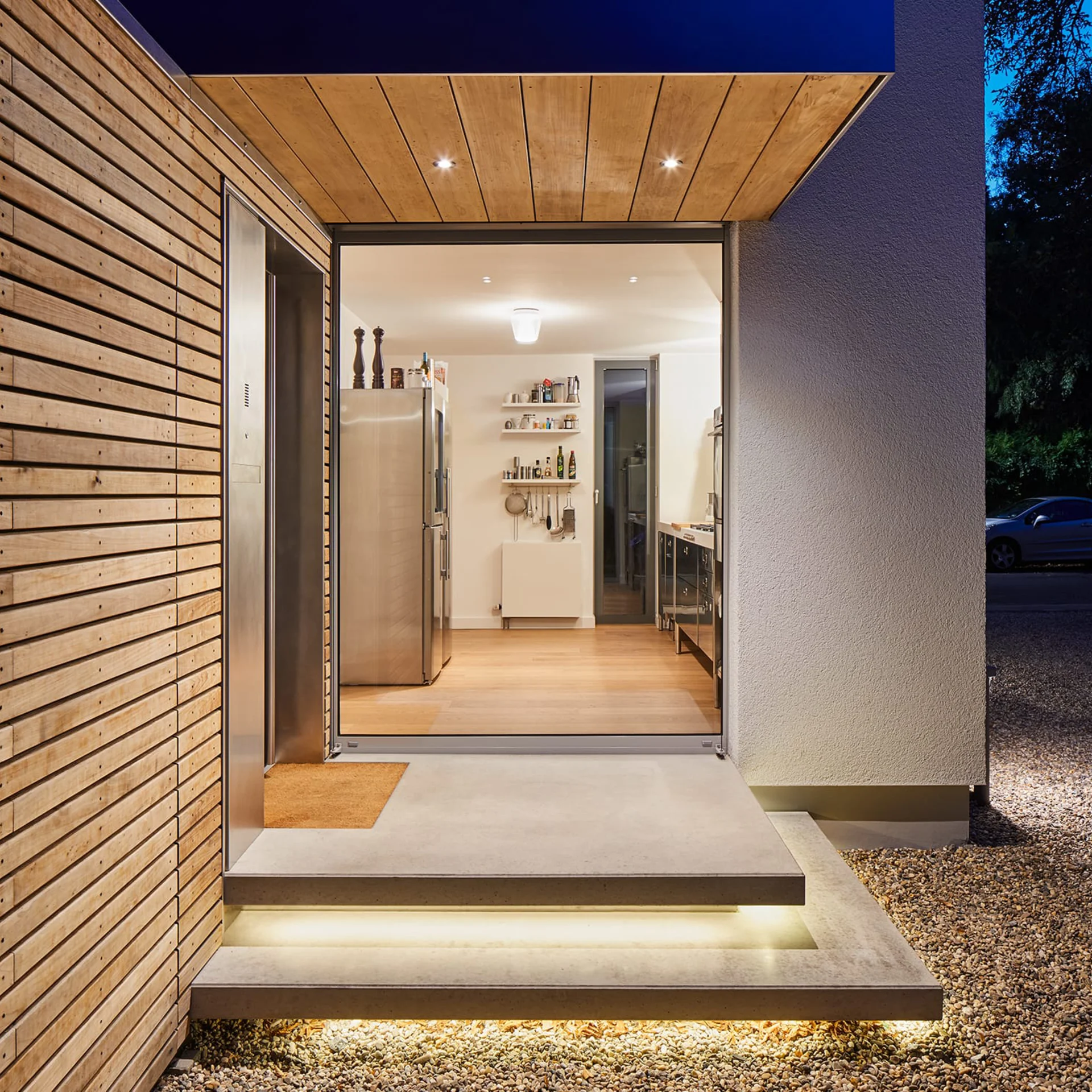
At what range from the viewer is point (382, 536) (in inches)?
219

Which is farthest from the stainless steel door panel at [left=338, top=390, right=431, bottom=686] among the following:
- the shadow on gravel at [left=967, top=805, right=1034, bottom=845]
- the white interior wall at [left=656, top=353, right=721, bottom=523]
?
the white interior wall at [left=656, top=353, right=721, bottom=523]

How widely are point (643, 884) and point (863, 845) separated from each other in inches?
56.0

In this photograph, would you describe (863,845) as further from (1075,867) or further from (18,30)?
(18,30)

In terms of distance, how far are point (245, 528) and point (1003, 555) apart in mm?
13036

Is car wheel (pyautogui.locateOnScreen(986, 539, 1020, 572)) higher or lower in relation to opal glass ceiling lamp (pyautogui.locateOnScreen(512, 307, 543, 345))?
lower

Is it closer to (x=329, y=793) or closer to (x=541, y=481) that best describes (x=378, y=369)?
(x=541, y=481)

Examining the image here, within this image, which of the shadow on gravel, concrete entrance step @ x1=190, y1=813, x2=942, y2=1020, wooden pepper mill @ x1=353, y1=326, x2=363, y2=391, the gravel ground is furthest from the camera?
wooden pepper mill @ x1=353, y1=326, x2=363, y2=391

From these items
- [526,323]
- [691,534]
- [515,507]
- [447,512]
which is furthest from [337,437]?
[515,507]

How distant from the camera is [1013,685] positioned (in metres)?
6.64

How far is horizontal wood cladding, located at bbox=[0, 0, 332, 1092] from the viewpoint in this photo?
1.65m

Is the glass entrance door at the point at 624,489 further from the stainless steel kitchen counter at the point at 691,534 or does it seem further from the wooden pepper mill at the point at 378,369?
the wooden pepper mill at the point at 378,369

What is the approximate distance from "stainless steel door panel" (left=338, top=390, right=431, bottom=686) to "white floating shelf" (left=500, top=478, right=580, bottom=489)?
290 centimetres

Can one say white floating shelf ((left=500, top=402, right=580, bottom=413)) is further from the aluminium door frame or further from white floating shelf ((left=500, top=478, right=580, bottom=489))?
the aluminium door frame

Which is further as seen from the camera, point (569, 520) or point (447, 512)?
point (569, 520)
